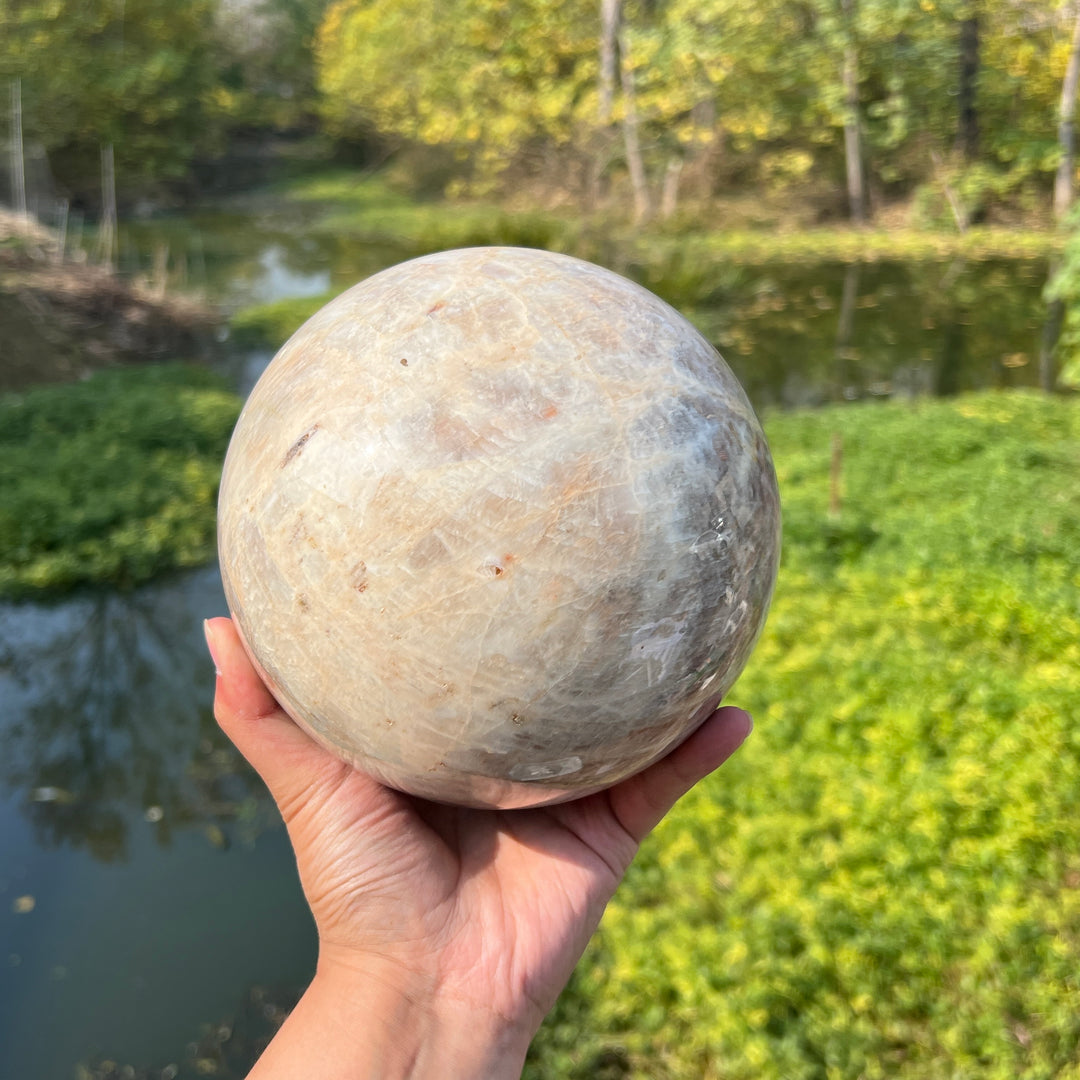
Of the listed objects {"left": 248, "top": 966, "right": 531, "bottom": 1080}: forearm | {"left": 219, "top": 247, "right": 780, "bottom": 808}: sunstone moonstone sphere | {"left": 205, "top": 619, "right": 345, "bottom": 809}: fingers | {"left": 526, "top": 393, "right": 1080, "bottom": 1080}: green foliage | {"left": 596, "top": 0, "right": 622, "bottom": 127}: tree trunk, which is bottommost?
{"left": 526, "top": 393, "right": 1080, "bottom": 1080}: green foliage

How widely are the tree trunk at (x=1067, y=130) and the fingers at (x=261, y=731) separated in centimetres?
1489

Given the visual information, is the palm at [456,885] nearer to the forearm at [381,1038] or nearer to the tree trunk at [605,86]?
the forearm at [381,1038]

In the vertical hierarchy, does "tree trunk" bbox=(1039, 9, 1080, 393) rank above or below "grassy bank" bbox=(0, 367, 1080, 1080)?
above

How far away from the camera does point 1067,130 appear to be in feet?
50.3

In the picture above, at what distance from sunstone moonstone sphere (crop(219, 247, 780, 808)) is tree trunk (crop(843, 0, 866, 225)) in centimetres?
1664

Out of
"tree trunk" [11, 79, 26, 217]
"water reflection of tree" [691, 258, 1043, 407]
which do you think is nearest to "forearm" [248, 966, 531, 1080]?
"water reflection of tree" [691, 258, 1043, 407]

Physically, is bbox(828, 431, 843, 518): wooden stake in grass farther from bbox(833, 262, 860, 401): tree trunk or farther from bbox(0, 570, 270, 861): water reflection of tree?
bbox(0, 570, 270, 861): water reflection of tree

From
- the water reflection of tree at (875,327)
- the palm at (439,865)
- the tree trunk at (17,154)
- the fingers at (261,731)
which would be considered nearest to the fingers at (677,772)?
the palm at (439,865)

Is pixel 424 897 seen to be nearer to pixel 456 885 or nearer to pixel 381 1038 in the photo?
pixel 456 885

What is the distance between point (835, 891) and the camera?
3314 mm

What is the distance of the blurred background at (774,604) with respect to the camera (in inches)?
123

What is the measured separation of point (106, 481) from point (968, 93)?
16993 mm

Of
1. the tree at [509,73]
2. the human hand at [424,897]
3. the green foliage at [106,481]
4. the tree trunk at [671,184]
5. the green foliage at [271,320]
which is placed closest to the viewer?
the human hand at [424,897]

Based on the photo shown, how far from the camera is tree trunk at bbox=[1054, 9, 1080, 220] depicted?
13.7m
